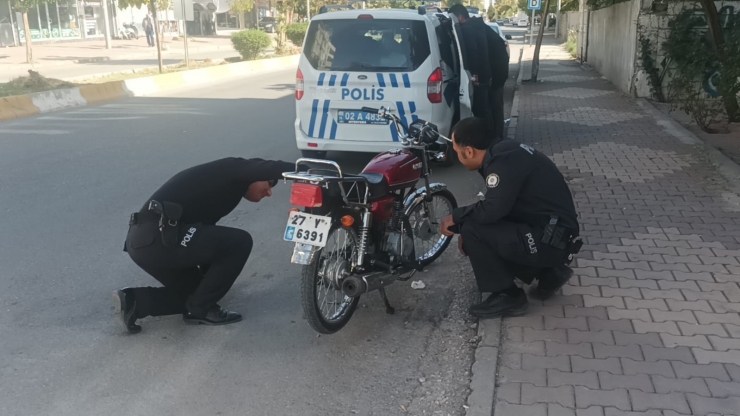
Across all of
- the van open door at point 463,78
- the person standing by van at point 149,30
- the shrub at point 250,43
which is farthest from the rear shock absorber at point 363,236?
the person standing by van at point 149,30

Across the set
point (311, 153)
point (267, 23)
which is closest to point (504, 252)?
point (311, 153)

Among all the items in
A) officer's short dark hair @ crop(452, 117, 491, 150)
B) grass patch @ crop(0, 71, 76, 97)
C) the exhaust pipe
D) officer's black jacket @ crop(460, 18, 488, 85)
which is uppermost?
officer's black jacket @ crop(460, 18, 488, 85)

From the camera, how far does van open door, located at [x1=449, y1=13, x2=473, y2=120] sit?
27.7ft

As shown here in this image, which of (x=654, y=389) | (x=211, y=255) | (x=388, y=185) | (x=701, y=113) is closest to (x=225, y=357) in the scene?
(x=211, y=255)

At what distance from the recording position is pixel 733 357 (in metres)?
3.71

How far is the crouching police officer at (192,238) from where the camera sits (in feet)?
13.2

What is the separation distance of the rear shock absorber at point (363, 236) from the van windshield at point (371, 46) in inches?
154

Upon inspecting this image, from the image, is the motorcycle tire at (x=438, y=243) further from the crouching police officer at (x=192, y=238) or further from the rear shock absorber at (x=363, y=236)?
the crouching police officer at (x=192, y=238)

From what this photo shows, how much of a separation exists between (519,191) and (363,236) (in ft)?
3.13

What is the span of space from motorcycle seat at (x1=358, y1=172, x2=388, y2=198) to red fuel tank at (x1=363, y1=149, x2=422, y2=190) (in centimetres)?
6

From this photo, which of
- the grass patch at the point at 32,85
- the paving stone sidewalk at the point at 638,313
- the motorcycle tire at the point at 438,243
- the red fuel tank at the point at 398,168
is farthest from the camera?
the grass patch at the point at 32,85

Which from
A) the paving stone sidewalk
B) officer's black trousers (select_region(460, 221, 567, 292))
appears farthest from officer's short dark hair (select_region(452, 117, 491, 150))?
the paving stone sidewalk

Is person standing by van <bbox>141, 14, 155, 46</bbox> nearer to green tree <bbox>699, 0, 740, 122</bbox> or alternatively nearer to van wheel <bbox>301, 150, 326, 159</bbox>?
van wheel <bbox>301, 150, 326, 159</bbox>

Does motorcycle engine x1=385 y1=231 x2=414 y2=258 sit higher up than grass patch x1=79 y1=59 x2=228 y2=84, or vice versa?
grass patch x1=79 y1=59 x2=228 y2=84
